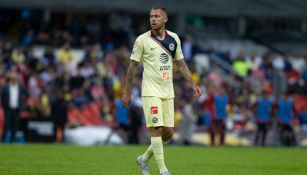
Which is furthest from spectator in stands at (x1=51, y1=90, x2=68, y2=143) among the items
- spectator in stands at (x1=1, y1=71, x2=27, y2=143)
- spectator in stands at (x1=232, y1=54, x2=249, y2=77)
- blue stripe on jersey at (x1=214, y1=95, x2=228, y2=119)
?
spectator in stands at (x1=232, y1=54, x2=249, y2=77)

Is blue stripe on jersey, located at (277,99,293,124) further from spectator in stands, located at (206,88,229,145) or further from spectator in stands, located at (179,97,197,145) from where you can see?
spectator in stands, located at (179,97,197,145)

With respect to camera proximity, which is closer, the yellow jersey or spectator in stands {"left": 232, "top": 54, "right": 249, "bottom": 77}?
the yellow jersey

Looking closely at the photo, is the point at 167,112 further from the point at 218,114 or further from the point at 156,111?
the point at 218,114

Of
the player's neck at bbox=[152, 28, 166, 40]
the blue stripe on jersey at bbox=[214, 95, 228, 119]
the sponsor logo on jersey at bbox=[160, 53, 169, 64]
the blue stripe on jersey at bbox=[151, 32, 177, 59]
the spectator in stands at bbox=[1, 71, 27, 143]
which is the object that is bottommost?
the blue stripe on jersey at bbox=[214, 95, 228, 119]

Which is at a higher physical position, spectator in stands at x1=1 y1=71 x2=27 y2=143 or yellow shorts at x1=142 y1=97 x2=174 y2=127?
yellow shorts at x1=142 y1=97 x2=174 y2=127

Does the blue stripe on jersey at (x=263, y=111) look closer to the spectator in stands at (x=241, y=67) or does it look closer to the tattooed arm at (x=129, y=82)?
the spectator in stands at (x=241, y=67)

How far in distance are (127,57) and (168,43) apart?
23533 millimetres

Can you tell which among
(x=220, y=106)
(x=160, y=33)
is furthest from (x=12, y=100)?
(x=160, y=33)

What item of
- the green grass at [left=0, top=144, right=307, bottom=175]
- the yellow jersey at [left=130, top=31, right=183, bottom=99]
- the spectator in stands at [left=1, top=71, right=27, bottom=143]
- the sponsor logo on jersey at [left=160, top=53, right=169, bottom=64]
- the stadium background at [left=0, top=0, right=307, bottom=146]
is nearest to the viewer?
the yellow jersey at [left=130, top=31, right=183, bottom=99]

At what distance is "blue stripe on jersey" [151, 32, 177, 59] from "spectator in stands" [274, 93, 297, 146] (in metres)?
19.1

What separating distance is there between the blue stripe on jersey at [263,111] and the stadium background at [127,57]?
32.6 inches

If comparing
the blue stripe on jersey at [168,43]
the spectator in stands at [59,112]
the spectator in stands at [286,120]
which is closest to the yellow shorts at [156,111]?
the blue stripe on jersey at [168,43]

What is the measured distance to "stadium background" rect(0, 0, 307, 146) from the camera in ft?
111

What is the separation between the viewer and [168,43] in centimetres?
1507
